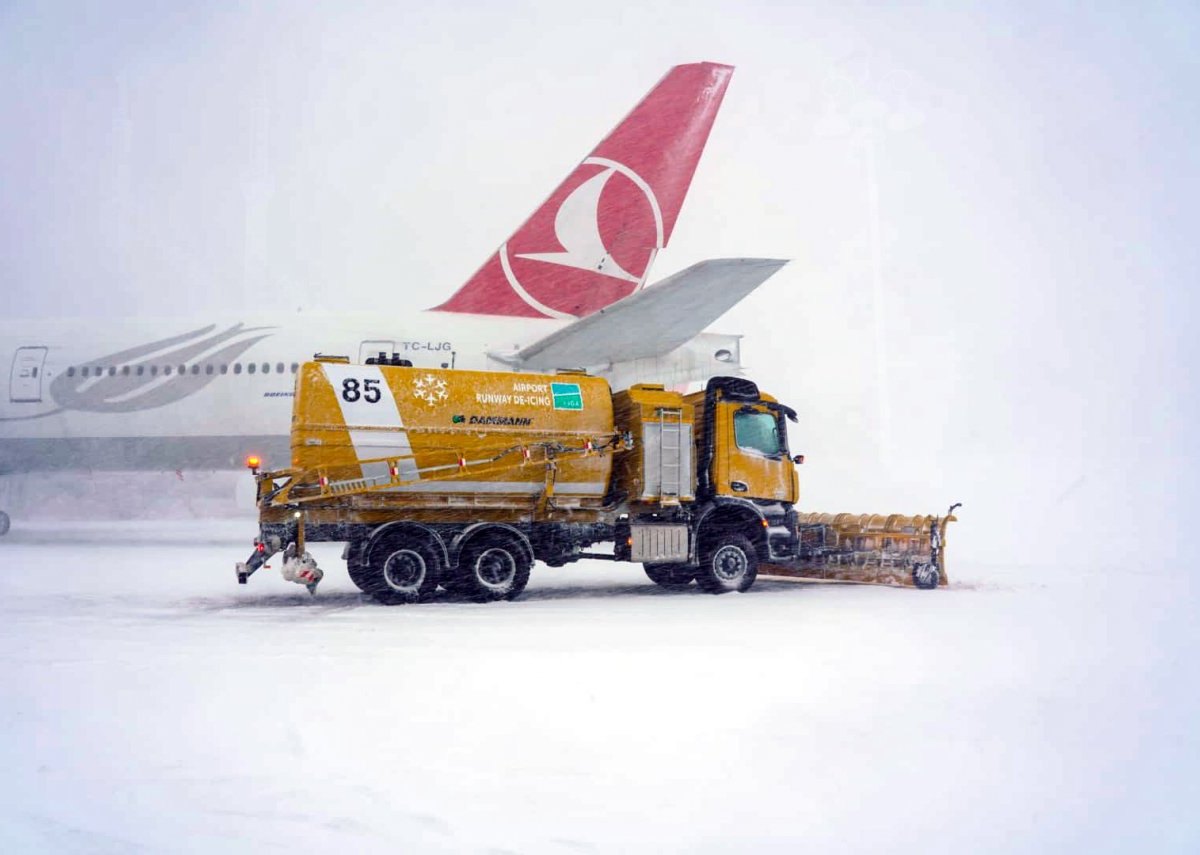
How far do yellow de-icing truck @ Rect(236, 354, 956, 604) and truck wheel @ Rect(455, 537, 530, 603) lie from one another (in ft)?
0.05

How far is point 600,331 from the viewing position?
1573 centimetres

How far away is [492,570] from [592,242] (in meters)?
10.2

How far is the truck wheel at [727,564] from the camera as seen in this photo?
1115cm

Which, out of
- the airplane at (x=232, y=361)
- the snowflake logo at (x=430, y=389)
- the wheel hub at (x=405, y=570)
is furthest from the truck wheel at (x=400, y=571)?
the airplane at (x=232, y=361)

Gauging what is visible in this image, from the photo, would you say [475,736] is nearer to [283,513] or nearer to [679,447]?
[283,513]

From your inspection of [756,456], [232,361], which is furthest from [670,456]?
[232,361]

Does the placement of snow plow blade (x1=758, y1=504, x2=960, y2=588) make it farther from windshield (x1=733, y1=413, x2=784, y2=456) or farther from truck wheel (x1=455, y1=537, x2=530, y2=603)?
truck wheel (x1=455, y1=537, x2=530, y2=603)

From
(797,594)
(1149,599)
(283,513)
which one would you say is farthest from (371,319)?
(1149,599)

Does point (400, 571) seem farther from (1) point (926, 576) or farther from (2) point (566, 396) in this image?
(1) point (926, 576)

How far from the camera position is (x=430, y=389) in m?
10.4

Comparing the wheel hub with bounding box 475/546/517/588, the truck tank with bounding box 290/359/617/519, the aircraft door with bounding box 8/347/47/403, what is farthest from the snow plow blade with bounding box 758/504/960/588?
the aircraft door with bounding box 8/347/47/403

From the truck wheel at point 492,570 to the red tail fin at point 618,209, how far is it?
9.06m

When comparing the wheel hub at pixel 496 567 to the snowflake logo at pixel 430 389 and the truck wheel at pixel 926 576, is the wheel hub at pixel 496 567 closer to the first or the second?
the snowflake logo at pixel 430 389

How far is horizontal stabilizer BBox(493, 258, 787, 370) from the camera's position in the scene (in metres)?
13.6
